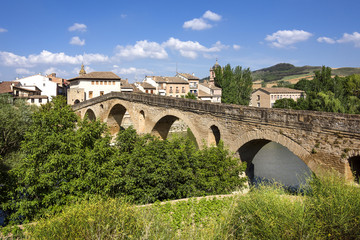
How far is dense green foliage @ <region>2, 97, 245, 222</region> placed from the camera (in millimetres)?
10156

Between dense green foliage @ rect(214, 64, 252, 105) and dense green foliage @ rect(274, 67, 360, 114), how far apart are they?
23.8 feet

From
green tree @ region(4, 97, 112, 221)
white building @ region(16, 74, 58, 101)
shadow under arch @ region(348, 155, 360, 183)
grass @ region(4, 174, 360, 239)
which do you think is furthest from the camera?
white building @ region(16, 74, 58, 101)

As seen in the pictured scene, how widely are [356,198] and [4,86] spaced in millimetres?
51227

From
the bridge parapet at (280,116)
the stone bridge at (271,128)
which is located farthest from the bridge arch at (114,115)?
the bridge parapet at (280,116)

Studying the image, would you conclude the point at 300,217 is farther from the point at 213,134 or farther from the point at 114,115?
the point at 114,115

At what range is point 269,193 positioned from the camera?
7102 millimetres

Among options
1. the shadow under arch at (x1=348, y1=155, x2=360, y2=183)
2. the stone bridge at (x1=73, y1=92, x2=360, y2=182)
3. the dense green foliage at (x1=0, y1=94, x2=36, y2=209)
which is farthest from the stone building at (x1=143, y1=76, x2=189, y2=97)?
the shadow under arch at (x1=348, y1=155, x2=360, y2=183)

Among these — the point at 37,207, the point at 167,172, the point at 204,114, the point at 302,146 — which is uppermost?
the point at 204,114

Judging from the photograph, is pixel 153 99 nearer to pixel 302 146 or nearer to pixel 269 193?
pixel 302 146

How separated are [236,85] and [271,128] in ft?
144

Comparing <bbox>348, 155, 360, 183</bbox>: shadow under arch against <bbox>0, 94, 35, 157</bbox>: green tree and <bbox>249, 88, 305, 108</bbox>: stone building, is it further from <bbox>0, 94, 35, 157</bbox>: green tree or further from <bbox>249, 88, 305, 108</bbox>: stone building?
<bbox>249, 88, 305, 108</bbox>: stone building

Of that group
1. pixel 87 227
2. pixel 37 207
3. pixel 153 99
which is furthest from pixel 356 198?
pixel 153 99

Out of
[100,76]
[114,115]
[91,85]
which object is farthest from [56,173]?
[100,76]

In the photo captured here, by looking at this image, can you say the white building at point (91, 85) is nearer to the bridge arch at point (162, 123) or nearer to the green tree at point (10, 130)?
the bridge arch at point (162, 123)
